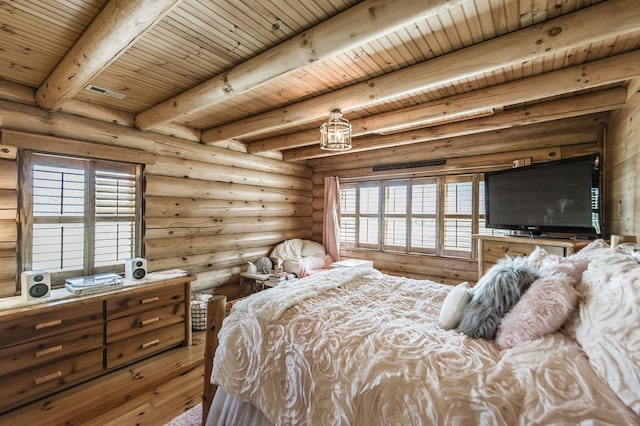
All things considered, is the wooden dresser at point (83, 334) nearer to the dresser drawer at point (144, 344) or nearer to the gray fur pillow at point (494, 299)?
the dresser drawer at point (144, 344)

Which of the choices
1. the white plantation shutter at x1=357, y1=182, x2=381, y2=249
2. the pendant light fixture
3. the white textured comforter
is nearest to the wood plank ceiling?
the pendant light fixture

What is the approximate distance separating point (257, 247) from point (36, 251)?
2489 mm

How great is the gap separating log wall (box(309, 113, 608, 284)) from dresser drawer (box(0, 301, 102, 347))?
357 cm

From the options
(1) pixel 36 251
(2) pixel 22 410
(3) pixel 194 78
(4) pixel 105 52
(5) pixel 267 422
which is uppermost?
(3) pixel 194 78

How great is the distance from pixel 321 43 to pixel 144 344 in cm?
297

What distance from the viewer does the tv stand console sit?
2.44 meters

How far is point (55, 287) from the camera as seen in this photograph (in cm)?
249

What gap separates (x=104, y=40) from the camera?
1.49 metres

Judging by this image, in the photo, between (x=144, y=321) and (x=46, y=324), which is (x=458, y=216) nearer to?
(x=144, y=321)

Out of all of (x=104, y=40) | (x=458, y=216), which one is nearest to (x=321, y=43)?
(x=104, y=40)

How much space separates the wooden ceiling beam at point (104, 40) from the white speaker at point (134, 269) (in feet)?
5.09

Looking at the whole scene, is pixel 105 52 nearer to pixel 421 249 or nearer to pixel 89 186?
pixel 89 186

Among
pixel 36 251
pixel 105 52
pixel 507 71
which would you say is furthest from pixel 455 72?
pixel 36 251

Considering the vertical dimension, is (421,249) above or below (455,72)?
below
